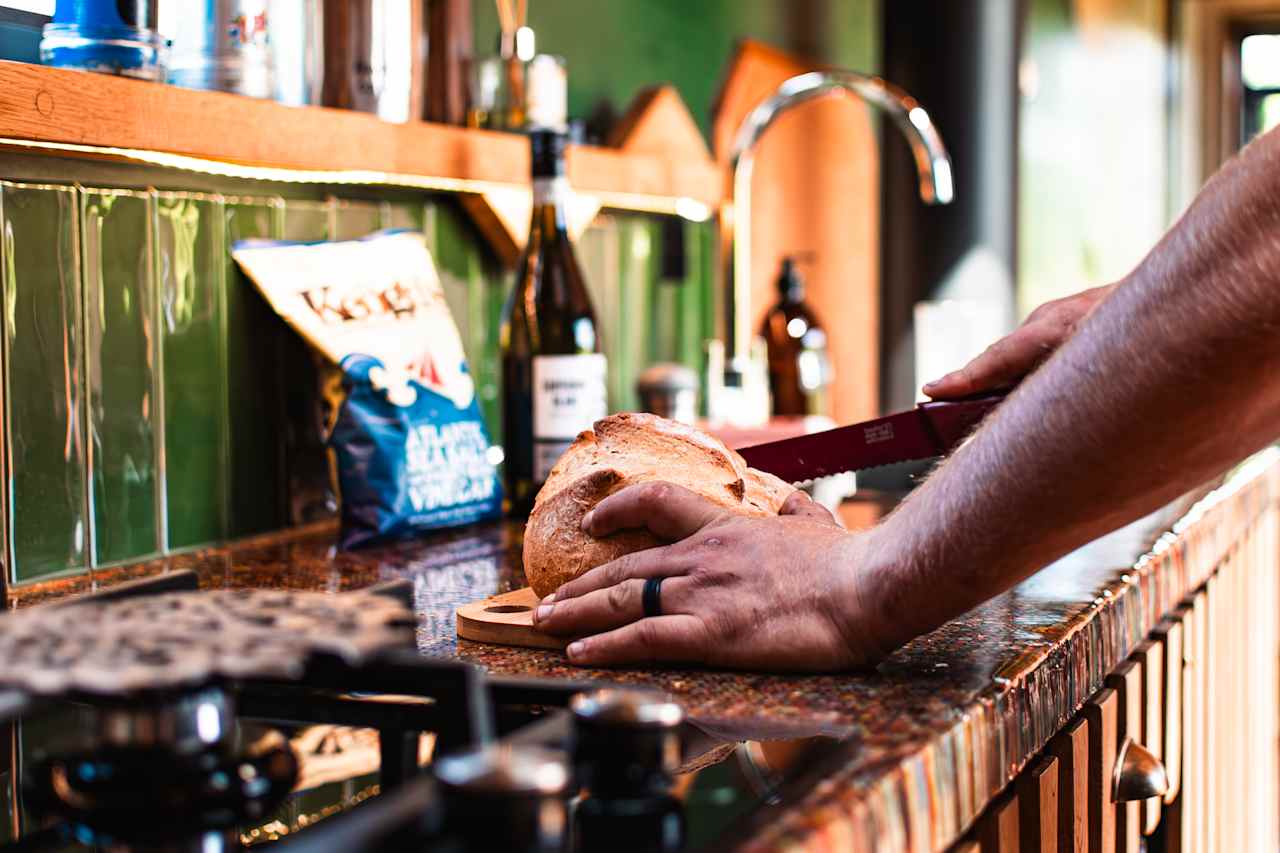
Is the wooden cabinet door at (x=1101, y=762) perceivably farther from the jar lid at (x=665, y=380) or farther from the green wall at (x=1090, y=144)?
the green wall at (x=1090, y=144)

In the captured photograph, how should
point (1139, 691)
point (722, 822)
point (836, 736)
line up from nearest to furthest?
point (722, 822) < point (836, 736) < point (1139, 691)

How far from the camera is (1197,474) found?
75cm

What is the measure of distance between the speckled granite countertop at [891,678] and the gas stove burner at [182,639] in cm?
15

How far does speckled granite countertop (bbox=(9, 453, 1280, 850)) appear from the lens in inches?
23.4

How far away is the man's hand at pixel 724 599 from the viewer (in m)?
0.77

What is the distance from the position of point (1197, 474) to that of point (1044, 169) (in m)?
4.12

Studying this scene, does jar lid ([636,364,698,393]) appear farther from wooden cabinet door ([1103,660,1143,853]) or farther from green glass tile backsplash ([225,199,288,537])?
wooden cabinet door ([1103,660,1143,853])

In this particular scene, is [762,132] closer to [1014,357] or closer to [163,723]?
[1014,357]

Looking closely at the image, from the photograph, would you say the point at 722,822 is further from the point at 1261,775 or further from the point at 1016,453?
the point at 1261,775

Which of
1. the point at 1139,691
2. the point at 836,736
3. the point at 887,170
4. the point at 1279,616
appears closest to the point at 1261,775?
the point at 1279,616

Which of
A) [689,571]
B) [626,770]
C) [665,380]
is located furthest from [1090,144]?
[626,770]

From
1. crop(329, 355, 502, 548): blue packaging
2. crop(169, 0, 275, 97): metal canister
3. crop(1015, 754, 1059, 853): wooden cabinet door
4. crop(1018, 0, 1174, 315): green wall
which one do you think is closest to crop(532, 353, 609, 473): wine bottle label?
crop(329, 355, 502, 548): blue packaging

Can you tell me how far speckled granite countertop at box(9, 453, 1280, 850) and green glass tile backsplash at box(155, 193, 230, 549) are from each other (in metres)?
0.04

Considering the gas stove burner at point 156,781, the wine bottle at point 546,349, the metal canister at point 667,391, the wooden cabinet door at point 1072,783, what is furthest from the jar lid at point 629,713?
the metal canister at point 667,391
